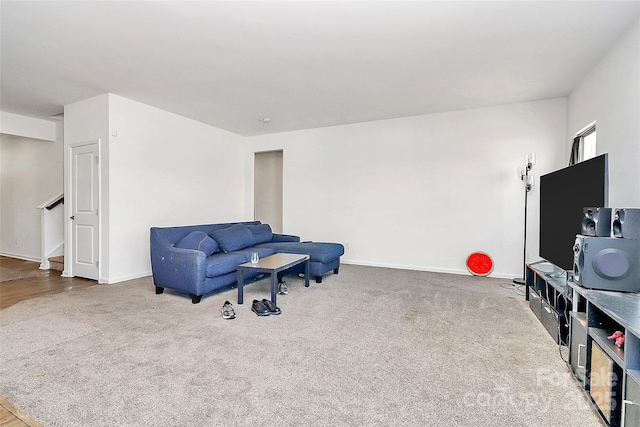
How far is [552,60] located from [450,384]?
333cm

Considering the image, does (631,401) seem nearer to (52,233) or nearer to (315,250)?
(315,250)

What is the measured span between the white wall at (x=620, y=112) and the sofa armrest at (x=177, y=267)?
3.92 m

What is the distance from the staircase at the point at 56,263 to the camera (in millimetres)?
5206

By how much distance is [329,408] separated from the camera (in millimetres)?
1643

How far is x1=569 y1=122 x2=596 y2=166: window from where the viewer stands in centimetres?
371

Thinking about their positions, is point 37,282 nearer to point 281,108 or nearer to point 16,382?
point 16,382

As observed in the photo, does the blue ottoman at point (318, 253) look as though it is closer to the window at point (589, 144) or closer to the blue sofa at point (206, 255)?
the blue sofa at point (206, 255)

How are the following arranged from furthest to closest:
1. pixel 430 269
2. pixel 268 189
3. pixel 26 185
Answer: pixel 268 189 < pixel 26 185 < pixel 430 269

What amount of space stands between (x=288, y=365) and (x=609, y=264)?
6.83 ft

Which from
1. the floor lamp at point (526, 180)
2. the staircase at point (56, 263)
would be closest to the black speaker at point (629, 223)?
the floor lamp at point (526, 180)

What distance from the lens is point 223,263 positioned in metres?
3.65

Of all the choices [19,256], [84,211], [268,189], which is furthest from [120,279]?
[268,189]

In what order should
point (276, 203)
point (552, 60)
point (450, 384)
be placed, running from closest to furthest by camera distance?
point (450, 384)
point (552, 60)
point (276, 203)

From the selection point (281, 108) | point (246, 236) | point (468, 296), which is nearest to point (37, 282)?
point (246, 236)
